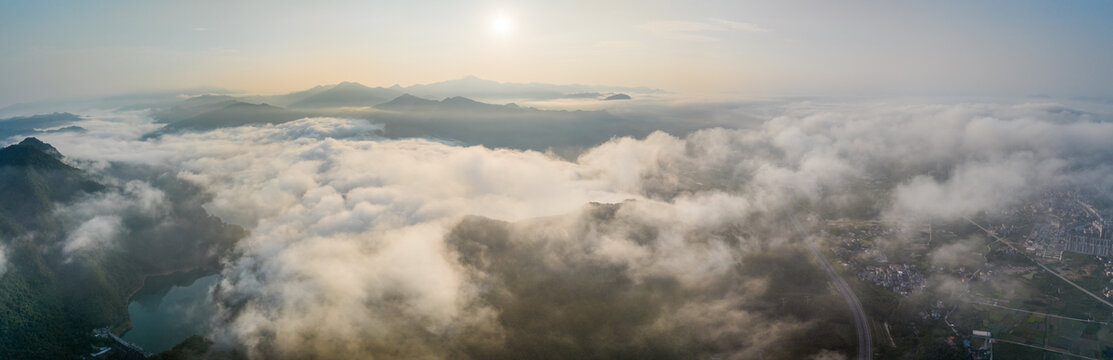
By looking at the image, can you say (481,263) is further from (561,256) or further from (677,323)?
(677,323)

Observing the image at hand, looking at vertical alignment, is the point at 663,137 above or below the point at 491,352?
above

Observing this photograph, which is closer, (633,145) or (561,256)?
(561,256)

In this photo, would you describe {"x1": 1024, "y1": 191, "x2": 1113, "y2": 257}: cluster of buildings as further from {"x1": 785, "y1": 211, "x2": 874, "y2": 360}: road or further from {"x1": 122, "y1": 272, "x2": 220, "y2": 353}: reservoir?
{"x1": 122, "y1": 272, "x2": 220, "y2": 353}: reservoir

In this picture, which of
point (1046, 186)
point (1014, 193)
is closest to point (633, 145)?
point (1014, 193)

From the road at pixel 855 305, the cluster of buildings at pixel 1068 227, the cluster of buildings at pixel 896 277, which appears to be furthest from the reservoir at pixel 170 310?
the cluster of buildings at pixel 1068 227

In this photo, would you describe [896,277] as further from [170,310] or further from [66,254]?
[66,254]

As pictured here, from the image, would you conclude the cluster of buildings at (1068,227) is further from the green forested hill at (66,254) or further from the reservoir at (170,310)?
the green forested hill at (66,254)
